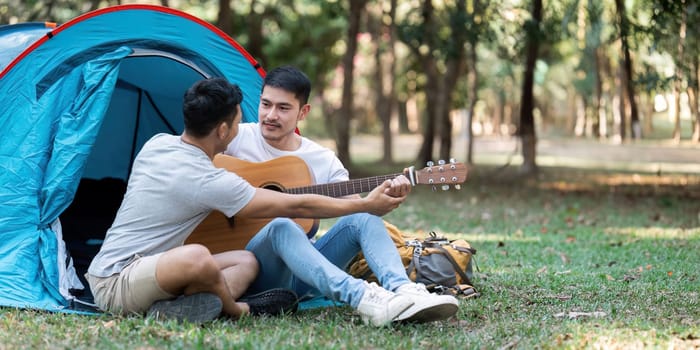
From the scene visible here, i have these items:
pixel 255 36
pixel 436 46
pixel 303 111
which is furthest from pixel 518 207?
pixel 255 36

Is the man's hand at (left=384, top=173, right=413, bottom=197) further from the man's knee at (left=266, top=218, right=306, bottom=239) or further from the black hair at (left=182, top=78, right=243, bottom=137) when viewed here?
the black hair at (left=182, top=78, right=243, bottom=137)

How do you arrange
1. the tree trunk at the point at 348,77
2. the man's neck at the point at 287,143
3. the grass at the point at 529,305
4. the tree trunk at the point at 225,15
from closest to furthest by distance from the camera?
the grass at the point at 529,305, the man's neck at the point at 287,143, the tree trunk at the point at 225,15, the tree trunk at the point at 348,77

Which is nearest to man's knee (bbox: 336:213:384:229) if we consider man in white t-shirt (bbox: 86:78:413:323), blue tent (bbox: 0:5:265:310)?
man in white t-shirt (bbox: 86:78:413:323)

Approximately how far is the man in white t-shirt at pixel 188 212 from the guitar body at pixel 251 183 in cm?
41

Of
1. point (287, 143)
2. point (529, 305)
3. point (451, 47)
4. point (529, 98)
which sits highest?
point (451, 47)

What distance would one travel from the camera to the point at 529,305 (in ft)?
15.1

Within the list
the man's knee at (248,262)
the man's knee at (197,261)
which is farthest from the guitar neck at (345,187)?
the man's knee at (197,261)

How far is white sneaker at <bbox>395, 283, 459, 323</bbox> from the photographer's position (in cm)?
365

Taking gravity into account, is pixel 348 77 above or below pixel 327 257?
above

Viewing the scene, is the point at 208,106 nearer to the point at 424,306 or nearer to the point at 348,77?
the point at 424,306

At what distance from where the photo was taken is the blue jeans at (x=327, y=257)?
Answer: 3.80m

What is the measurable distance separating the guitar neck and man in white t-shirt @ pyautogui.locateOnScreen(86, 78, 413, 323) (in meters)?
0.15

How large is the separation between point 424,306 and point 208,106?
51.3 inches

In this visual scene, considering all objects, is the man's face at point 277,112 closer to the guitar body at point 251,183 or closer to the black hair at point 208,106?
the guitar body at point 251,183
